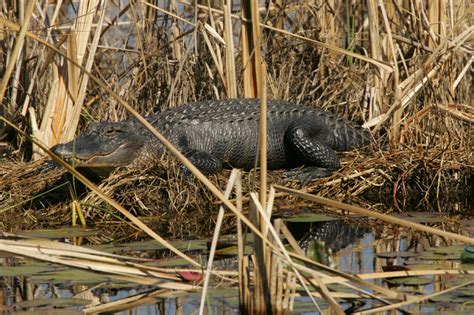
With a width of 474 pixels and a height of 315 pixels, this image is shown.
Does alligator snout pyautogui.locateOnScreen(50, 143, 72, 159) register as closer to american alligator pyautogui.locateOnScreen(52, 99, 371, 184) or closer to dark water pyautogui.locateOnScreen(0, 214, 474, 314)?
american alligator pyautogui.locateOnScreen(52, 99, 371, 184)

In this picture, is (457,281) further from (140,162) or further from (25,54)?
(25,54)

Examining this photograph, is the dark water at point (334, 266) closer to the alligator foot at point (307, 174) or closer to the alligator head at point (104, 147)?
the alligator foot at point (307, 174)

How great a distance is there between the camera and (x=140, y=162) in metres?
7.02

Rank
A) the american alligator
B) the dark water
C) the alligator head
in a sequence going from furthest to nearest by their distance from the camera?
the american alligator < the alligator head < the dark water

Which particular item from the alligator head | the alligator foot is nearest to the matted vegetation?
the alligator foot

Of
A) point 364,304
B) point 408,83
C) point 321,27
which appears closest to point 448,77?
point 408,83

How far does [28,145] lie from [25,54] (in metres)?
0.67

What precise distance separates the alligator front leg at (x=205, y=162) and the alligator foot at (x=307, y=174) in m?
0.48

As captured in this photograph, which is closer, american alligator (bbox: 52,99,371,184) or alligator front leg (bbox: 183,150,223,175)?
alligator front leg (bbox: 183,150,223,175)

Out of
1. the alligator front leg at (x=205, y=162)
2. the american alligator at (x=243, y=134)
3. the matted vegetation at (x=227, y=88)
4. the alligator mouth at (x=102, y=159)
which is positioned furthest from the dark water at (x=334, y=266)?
the alligator mouth at (x=102, y=159)

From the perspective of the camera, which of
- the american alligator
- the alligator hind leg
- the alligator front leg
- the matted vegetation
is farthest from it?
the american alligator

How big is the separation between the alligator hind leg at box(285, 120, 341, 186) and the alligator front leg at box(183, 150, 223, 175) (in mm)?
491

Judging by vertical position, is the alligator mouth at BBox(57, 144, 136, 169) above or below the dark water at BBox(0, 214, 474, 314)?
above

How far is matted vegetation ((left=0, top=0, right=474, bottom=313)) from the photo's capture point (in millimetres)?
6301
